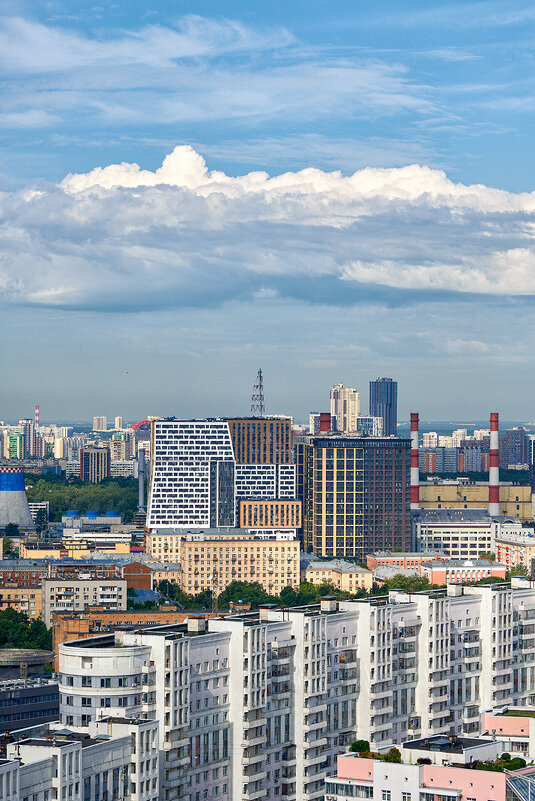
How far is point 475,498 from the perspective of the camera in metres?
150

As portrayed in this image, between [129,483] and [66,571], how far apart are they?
350ft

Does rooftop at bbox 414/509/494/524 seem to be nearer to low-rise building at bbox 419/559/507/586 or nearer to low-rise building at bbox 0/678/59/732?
low-rise building at bbox 419/559/507/586

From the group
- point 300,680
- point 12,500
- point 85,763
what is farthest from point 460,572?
point 85,763

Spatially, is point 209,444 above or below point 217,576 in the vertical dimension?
above

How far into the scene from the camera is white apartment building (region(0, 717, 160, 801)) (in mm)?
29311

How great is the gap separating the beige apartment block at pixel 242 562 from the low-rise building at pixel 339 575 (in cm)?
128

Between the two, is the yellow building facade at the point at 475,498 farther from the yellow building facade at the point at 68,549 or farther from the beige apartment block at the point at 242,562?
the beige apartment block at the point at 242,562

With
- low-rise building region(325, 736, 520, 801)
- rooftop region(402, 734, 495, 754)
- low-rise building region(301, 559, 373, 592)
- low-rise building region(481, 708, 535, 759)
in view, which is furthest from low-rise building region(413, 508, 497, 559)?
low-rise building region(325, 736, 520, 801)

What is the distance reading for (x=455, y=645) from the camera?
4616cm

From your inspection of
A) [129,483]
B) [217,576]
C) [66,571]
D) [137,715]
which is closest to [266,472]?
[217,576]

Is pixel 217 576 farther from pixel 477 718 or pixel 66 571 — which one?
pixel 477 718

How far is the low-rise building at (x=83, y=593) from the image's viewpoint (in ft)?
260

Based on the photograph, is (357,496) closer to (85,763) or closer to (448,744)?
(448,744)

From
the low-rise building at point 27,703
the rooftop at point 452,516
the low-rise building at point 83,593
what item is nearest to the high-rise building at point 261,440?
the rooftop at point 452,516
